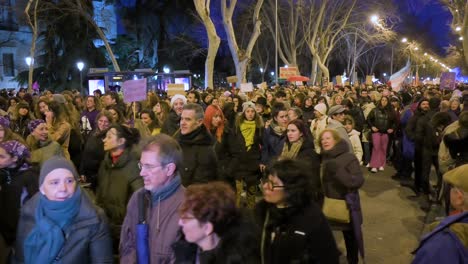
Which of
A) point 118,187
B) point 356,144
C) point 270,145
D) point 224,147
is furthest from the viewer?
point 356,144

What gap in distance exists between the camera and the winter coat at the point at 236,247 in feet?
8.20

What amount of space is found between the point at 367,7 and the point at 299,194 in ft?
121

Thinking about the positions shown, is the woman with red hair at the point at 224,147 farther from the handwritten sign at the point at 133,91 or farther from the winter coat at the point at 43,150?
the winter coat at the point at 43,150

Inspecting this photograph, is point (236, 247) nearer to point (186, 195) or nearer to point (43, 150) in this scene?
point (186, 195)

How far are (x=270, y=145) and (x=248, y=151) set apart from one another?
15.4 inches

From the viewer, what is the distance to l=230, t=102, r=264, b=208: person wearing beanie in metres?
7.18

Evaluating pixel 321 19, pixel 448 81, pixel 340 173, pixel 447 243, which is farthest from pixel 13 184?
pixel 321 19

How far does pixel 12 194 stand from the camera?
405 centimetres

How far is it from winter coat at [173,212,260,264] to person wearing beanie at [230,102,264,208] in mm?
4382

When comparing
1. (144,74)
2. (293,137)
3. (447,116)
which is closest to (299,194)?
(293,137)

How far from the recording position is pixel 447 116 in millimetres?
8211

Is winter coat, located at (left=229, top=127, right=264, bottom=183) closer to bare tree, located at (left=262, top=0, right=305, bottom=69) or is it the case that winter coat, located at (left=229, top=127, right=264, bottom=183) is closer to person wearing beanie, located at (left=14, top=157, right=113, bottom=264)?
person wearing beanie, located at (left=14, top=157, right=113, bottom=264)

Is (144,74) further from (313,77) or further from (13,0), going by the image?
(13,0)

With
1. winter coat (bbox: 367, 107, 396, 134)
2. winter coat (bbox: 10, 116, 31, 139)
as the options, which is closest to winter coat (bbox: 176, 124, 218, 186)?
winter coat (bbox: 10, 116, 31, 139)
